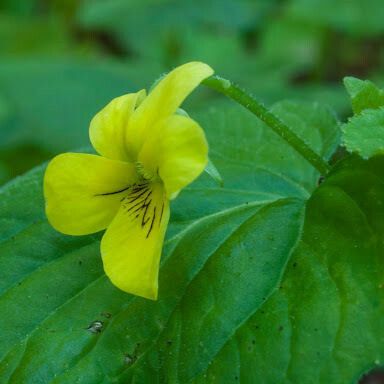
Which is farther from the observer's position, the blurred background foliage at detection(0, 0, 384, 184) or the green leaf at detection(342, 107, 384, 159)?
the blurred background foliage at detection(0, 0, 384, 184)

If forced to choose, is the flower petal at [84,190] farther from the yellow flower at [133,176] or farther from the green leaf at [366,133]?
the green leaf at [366,133]

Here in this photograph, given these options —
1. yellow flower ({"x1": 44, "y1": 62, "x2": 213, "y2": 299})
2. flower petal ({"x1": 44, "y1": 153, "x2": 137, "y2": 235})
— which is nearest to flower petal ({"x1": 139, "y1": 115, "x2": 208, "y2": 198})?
yellow flower ({"x1": 44, "y1": 62, "x2": 213, "y2": 299})

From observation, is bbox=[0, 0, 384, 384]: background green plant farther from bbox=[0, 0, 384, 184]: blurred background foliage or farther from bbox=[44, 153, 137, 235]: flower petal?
bbox=[0, 0, 384, 184]: blurred background foliage

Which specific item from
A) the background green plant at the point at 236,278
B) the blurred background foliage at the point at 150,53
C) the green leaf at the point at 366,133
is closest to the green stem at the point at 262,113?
the background green plant at the point at 236,278

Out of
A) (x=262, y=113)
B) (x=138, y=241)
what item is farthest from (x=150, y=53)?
(x=138, y=241)

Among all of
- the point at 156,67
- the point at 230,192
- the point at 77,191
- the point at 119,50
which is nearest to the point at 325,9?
the point at 156,67

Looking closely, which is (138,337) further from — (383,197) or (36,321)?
(383,197)
